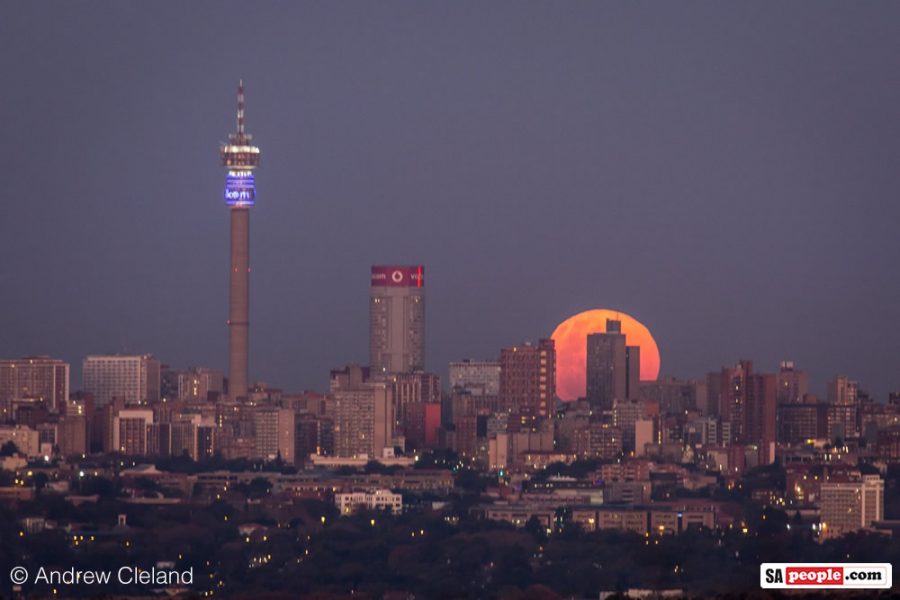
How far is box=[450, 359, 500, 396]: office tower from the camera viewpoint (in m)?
113

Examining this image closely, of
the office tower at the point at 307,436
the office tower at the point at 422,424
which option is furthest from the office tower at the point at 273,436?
the office tower at the point at 422,424

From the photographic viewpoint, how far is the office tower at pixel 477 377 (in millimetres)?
112562

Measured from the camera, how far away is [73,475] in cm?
8981

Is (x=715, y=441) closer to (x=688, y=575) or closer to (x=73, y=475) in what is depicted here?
(x=73, y=475)

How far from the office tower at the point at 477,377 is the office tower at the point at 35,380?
1328cm

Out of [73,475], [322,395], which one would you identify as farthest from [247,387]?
[73,475]

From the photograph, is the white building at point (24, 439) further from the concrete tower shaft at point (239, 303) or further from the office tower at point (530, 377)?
the office tower at point (530, 377)

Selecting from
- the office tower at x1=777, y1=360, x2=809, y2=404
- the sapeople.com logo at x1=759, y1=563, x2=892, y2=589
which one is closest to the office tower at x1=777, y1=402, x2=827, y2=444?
the office tower at x1=777, y1=360, x2=809, y2=404

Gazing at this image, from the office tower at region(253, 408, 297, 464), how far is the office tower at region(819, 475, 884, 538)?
25.5m

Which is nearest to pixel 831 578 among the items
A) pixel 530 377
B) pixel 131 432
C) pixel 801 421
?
pixel 131 432

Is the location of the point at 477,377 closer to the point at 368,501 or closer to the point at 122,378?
the point at 122,378

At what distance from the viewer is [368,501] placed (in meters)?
84.1

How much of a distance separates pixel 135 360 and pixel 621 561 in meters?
52.3

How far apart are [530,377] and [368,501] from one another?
24.2 m
